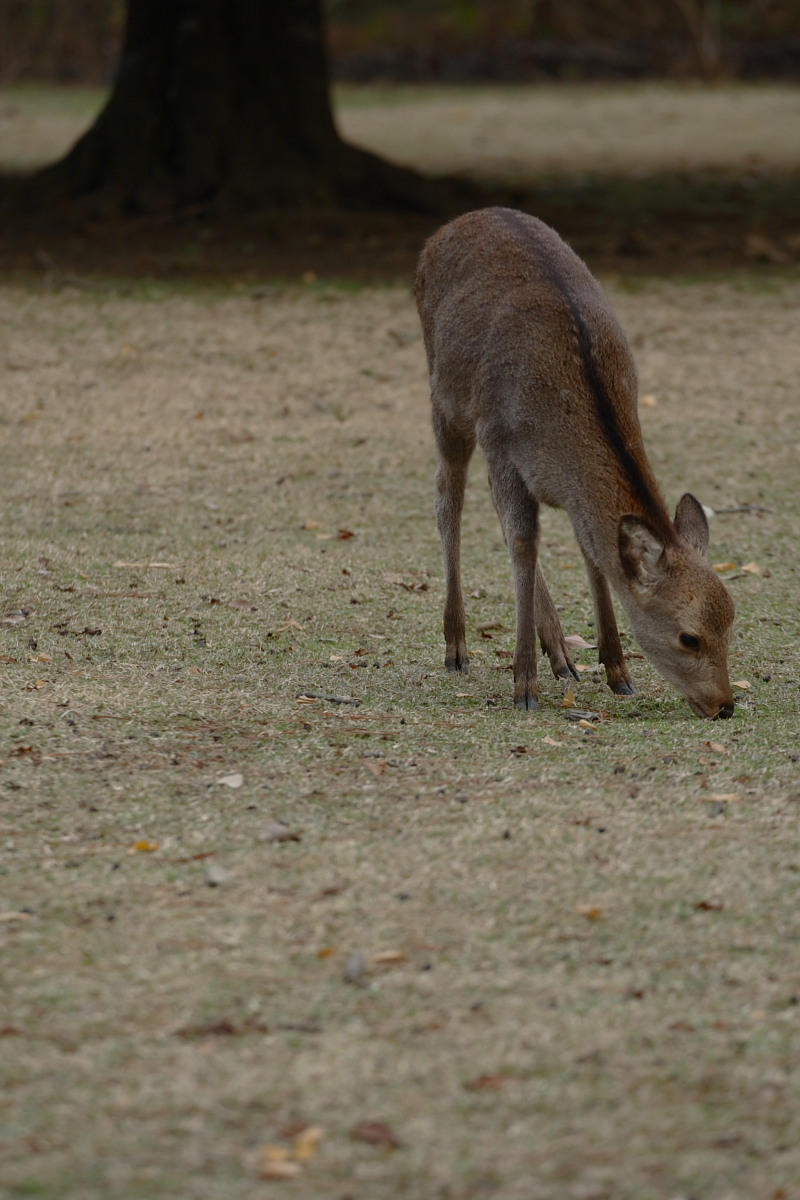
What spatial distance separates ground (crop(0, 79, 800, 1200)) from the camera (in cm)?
337

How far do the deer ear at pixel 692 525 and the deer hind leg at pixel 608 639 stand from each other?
394 mm

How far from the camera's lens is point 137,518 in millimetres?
8516

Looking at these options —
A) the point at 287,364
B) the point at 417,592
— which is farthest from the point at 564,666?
the point at 287,364

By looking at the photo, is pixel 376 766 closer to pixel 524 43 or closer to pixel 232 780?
pixel 232 780

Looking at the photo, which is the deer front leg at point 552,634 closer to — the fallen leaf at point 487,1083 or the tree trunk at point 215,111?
the fallen leaf at point 487,1083

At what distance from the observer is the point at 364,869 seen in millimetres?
4500

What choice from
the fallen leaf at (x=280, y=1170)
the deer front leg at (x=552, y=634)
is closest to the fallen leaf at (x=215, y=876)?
the fallen leaf at (x=280, y=1170)

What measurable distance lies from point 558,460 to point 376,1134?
10.2 feet

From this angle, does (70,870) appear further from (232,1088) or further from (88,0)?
(88,0)

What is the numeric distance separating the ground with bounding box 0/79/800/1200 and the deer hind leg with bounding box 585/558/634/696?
84 millimetres

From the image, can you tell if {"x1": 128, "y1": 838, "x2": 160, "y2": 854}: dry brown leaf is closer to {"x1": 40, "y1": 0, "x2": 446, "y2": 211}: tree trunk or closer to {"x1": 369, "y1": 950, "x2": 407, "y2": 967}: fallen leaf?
{"x1": 369, "y1": 950, "x2": 407, "y2": 967}: fallen leaf

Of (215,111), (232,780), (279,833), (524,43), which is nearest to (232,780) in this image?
(232,780)

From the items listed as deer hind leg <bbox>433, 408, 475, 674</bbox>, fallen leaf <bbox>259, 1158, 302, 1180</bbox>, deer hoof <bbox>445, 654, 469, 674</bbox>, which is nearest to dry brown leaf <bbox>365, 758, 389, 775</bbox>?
deer hoof <bbox>445, 654, 469, 674</bbox>

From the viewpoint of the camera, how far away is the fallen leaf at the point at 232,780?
5066 mm
